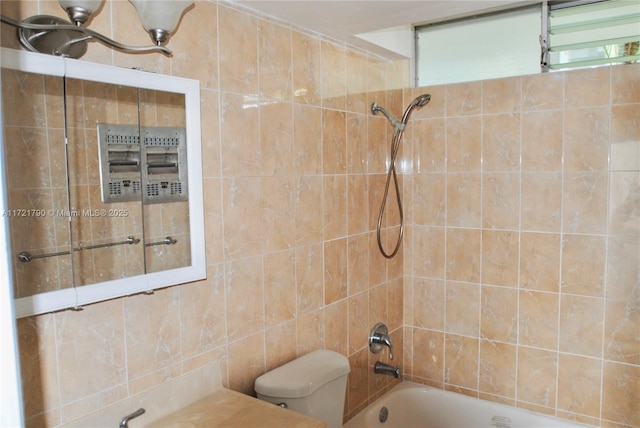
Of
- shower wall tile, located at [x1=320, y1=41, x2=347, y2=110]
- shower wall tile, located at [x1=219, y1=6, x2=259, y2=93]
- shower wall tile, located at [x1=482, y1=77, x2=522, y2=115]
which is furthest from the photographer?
shower wall tile, located at [x1=482, y1=77, x2=522, y2=115]

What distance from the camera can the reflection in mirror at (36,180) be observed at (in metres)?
1.16

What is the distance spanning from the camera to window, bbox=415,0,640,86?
238cm

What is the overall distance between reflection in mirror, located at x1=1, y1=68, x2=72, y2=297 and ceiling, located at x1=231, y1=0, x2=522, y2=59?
0.85 metres

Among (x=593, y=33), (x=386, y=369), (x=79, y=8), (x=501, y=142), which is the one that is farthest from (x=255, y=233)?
(x=593, y=33)

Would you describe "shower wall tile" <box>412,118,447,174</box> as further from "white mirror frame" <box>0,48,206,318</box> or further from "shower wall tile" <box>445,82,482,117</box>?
"white mirror frame" <box>0,48,206,318</box>

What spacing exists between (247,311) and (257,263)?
191 mm

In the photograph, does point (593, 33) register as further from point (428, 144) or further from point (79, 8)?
point (79, 8)

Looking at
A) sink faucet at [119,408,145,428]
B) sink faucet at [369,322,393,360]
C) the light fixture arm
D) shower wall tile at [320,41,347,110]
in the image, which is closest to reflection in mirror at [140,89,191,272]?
the light fixture arm

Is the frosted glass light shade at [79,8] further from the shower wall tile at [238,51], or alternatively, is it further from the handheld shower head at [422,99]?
the handheld shower head at [422,99]

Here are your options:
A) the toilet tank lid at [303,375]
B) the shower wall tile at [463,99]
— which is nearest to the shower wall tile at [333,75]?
the shower wall tile at [463,99]

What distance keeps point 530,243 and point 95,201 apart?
215 centimetres

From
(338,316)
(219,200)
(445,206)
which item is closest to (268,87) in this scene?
(219,200)

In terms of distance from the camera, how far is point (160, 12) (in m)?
1.43

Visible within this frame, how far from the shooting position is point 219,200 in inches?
69.4
